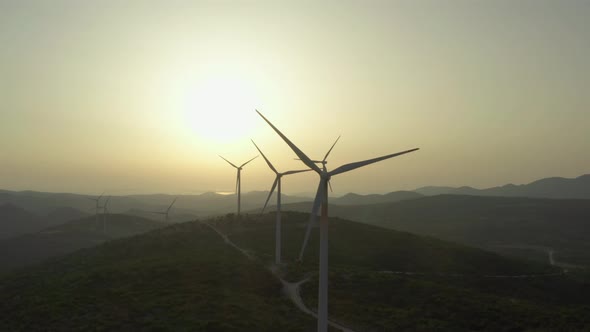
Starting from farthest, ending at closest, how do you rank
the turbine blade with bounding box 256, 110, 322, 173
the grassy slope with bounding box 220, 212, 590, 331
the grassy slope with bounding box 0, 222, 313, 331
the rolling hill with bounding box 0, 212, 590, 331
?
the grassy slope with bounding box 220, 212, 590, 331 < the rolling hill with bounding box 0, 212, 590, 331 < the grassy slope with bounding box 0, 222, 313, 331 < the turbine blade with bounding box 256, 110, 322, 173

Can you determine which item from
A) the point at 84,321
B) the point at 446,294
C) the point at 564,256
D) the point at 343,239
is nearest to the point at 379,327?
the point at 446,294

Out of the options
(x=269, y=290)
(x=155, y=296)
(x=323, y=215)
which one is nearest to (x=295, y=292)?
(x=269, y=290)

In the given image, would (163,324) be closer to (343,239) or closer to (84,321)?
(84,321)

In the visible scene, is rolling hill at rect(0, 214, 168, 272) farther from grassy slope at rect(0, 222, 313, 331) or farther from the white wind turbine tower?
the white wind turbine tower

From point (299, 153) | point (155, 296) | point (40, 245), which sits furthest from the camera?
point (40, 245)

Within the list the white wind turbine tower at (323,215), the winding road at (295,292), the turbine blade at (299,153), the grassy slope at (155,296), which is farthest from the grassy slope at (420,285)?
the turbine blade at (299,153)

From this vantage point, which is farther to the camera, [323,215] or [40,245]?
[40,245]

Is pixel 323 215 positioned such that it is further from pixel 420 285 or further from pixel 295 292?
pixel 420 285

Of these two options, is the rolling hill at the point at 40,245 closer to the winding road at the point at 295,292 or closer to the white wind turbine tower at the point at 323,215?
the winding road at the point at 295,292

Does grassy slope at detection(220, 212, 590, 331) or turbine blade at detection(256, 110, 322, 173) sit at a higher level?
turbine blade at detection(256, 110, 322, 173)

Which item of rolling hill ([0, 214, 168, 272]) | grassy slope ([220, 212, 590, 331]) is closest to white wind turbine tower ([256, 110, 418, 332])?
grassy slope ([220, 212, 590, 331])
